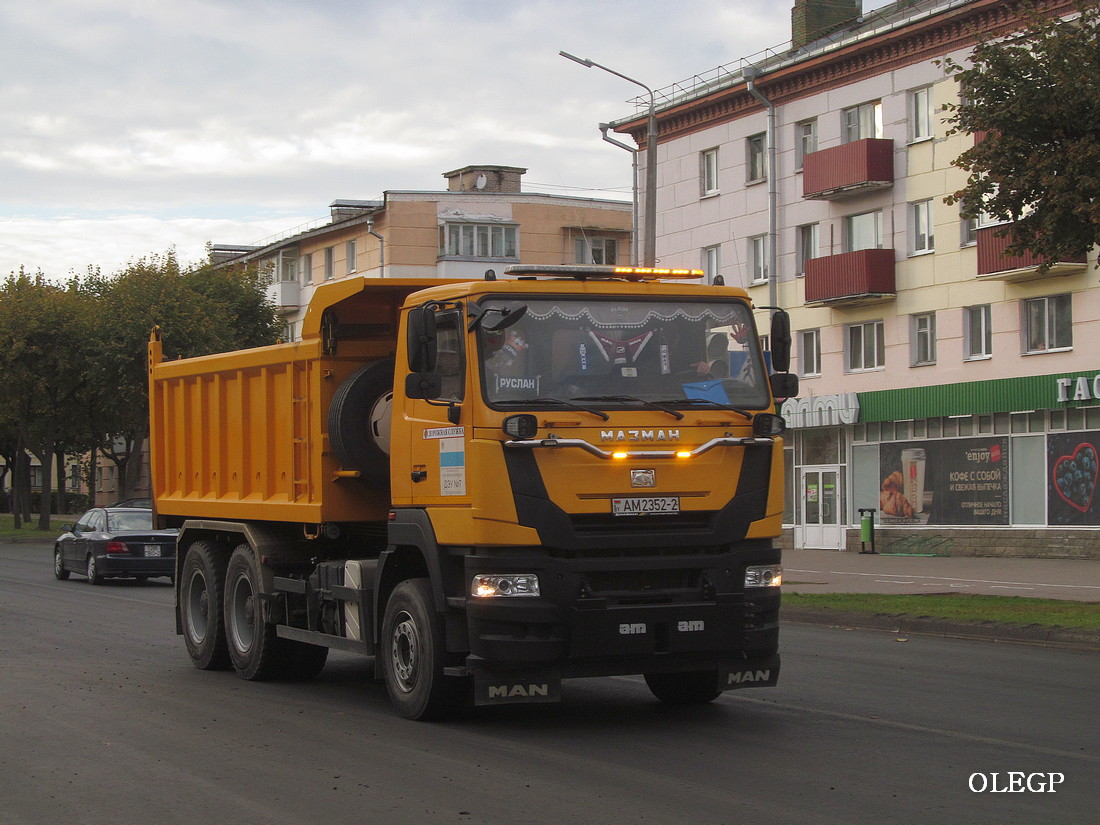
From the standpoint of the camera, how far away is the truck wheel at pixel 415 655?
366 inches

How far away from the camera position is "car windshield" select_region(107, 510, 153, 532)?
84.9 feet

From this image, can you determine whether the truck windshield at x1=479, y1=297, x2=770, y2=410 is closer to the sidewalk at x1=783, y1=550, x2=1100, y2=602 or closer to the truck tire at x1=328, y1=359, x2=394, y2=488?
the truck tire at x1=328, y1=359, x2=394, y2=488

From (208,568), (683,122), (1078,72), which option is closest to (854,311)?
(683,122)

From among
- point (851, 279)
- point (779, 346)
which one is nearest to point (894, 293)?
point (851, 279)

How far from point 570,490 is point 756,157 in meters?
33.7

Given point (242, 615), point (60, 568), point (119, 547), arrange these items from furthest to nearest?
point (60, 568) < point (119, 547) < point (242, 615)

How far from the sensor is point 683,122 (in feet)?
143

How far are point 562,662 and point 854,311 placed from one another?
30075 mm

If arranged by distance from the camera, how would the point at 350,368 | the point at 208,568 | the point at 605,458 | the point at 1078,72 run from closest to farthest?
the point at 605,458 → the point at 350,368 → the point at 208,568 → the point at 1078,72

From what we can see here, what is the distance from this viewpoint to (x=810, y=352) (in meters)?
39.6

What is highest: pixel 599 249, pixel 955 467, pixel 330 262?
pixel 599 249

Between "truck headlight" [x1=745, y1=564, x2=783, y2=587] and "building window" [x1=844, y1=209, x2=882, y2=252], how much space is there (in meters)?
28.3

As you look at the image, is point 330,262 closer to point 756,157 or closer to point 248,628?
point 756,157

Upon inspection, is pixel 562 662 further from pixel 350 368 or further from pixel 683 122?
pixel 683 122
